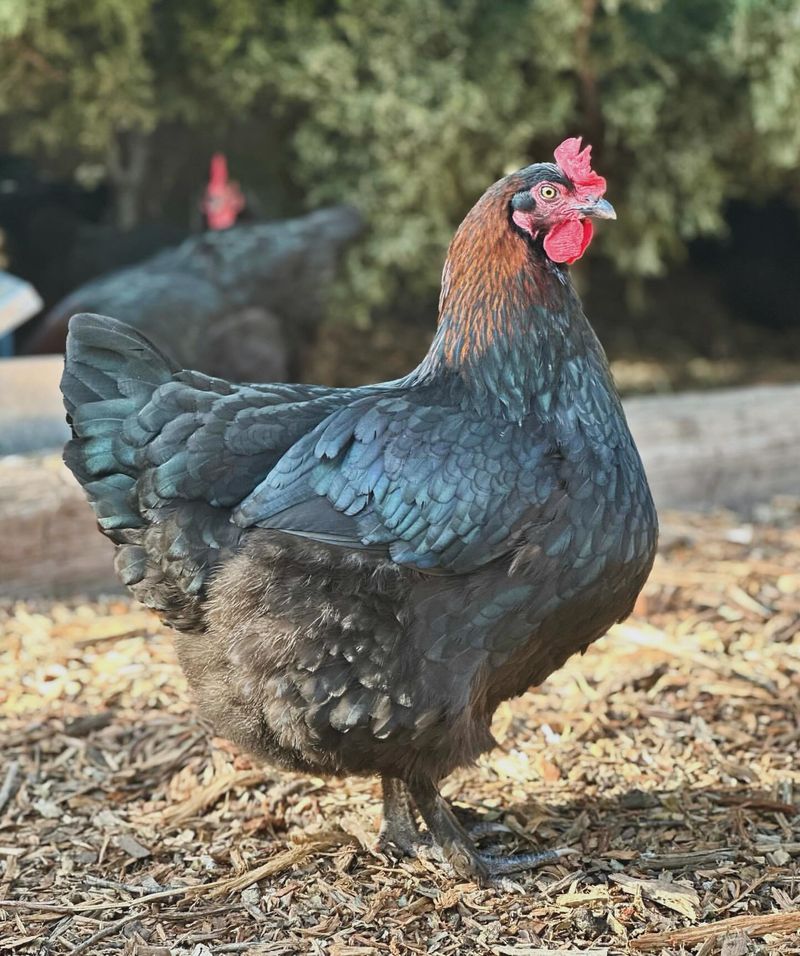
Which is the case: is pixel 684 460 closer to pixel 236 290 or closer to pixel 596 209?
pixel 236 290

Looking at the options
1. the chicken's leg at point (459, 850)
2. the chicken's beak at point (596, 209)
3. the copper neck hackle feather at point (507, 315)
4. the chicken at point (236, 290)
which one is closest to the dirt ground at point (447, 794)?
the chicken's leg at point (459, 850)

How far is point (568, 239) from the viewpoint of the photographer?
2967 mm

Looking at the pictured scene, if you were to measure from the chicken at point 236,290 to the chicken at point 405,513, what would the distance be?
3.54 m

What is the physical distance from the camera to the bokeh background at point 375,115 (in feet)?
A: 22.9

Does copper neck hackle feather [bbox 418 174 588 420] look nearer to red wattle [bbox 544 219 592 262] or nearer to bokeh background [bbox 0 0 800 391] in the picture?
red wattle [bbox 544 219 592 262]

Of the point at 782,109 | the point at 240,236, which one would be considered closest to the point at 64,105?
the point at 240,236

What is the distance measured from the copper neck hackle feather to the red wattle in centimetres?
3

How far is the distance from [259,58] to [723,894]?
5.88 metres

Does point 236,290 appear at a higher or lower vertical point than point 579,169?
lower

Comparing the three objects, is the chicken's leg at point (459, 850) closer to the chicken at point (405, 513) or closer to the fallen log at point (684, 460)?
the chicken at point (405, 513)

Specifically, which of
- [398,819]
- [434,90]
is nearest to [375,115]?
[434,90]

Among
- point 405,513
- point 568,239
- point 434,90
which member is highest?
point 434,90

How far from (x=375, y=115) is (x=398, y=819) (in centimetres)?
500

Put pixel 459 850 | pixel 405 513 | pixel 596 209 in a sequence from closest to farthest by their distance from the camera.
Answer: pixel 405 513
pixel 596 209
pixel 459 850
